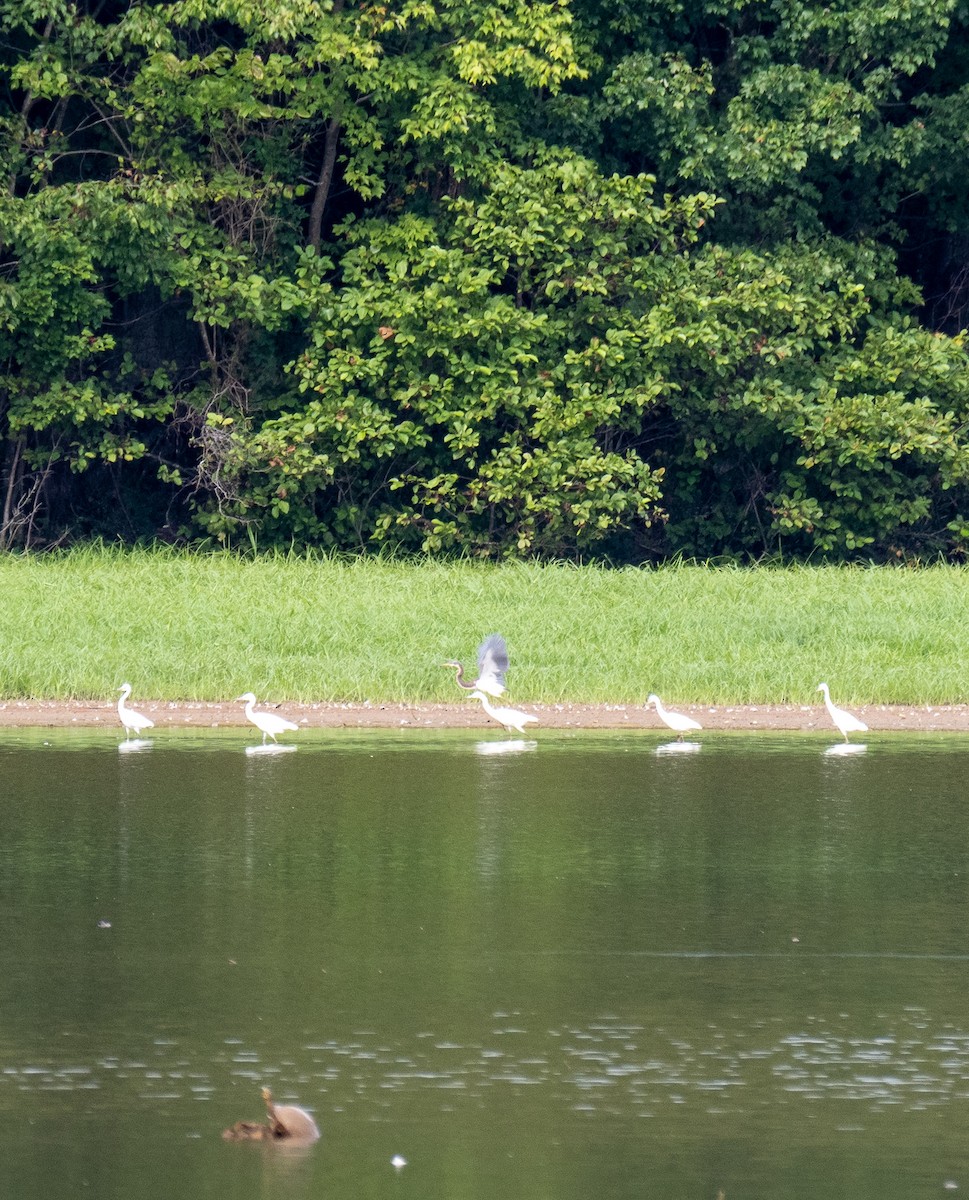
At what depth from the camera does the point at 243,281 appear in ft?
80.0

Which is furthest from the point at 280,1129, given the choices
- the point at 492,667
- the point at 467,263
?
the point at 467,263

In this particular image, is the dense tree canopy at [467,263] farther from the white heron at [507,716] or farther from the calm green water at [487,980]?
the calm green water at [487,980]

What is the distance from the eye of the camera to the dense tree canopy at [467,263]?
23.9 meters

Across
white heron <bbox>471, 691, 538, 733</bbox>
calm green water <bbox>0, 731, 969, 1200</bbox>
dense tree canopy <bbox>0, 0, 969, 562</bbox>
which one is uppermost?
dense tree canopy <bbox>0, 0, 969, 562</bbox>

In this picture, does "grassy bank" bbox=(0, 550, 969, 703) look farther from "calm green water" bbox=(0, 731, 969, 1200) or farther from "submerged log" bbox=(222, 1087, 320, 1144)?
"submerged log" bbox=(222, 1087, 320, 1144)

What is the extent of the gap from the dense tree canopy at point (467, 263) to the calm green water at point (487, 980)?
12640 mm

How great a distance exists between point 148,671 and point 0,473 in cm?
1104

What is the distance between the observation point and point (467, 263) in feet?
80.4

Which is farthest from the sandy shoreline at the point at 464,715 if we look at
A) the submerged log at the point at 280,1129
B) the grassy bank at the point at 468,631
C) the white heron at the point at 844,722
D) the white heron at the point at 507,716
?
the submerged log at the point at 280,1129

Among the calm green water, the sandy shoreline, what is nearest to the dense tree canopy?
the sandy shoreline

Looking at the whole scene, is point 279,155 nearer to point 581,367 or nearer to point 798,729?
point 581,367

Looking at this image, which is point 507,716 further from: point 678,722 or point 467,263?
point 467,263

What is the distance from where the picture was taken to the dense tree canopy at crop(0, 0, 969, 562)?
2389 cm

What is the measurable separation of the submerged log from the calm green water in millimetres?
63
